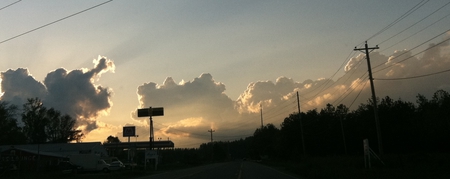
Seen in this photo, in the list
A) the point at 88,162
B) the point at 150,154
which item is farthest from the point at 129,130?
the point at 88,162

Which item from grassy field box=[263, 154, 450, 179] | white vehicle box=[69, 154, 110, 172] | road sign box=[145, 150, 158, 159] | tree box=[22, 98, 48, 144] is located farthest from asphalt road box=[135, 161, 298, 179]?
tree box=[22, 98, 48, 144]

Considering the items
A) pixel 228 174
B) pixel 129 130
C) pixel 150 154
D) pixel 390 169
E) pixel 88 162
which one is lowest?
pixel 228 174

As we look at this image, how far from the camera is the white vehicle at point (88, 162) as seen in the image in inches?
2510

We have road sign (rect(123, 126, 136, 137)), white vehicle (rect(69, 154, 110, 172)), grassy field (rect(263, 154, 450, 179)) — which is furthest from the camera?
road sign (rect(123, 126, 136, 137))

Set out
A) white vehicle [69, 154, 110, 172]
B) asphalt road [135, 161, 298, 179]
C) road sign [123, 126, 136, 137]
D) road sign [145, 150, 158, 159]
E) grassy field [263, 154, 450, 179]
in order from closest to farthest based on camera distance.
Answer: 1. grassy field [263, 154, 450, 179]
2. asphalt road [135, 161, 298, 179]
3. white vehicle [69, 154, 110, 172]
4. road sign [145, 150, 158, 159]
5. road sign [123, 126, 136, 137]

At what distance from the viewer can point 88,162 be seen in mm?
64188

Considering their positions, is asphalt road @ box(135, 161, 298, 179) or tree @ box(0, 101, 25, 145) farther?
tree @ box(0, 101, 25, 145)

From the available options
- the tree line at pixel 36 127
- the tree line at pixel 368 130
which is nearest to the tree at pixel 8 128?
the tree line at pixel 36 127

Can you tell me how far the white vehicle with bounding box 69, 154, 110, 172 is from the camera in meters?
63.8

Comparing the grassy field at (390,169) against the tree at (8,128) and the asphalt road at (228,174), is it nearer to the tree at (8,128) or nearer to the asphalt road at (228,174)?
the asphalt road at (228,174)

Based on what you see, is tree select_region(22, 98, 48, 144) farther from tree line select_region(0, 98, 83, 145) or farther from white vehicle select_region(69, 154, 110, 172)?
white vehicle select_region(69, 154, 110, 172)

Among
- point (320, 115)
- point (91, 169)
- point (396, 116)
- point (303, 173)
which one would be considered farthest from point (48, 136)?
point (303, 173)

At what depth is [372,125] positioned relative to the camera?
308 ft

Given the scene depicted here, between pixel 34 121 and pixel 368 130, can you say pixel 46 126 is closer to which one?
pixel 34 121
